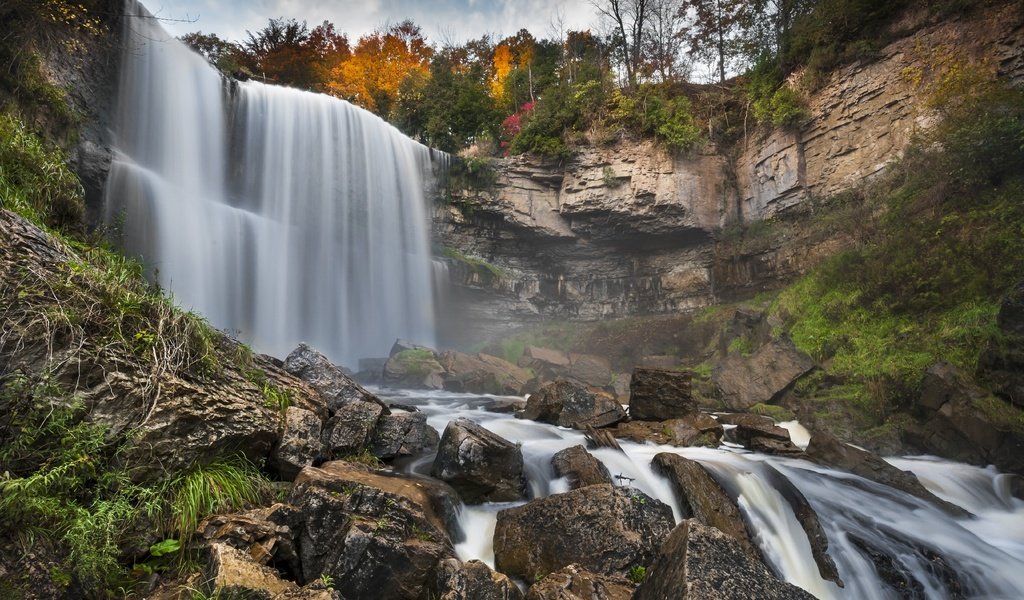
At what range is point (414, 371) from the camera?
14789 millimetres

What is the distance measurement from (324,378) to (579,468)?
3674 mm

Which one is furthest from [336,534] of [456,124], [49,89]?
[456,124]

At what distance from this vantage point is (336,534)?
305 cm

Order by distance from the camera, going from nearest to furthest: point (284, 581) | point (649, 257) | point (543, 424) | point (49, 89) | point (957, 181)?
1. point (284, 581)
2. point (49, 89)
3. point (543, 424)
4. point (957, 181)
5. point (649, 257)

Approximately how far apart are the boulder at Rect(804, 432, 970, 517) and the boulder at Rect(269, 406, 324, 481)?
7596 millimetres

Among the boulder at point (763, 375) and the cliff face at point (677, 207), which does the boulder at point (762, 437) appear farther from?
the cliff face at point (677, 207)

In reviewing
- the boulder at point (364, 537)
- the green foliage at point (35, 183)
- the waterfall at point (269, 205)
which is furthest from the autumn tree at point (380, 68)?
the boulder at point (364, 537)

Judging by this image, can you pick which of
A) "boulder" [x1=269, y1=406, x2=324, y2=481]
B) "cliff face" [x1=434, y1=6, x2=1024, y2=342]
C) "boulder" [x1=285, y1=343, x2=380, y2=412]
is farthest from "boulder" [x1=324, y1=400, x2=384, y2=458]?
"cliff face" [x1=434, y1=6, x2=1024, y2=342]

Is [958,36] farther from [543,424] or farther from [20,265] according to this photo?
[20,265]

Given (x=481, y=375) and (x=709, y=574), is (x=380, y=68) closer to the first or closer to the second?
(x=481, y=375)

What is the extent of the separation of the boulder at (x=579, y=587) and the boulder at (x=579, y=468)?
2.18 m

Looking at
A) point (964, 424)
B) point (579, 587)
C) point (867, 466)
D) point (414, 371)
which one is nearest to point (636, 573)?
point (579, 587)

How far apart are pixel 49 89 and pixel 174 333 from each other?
8073 millimetres

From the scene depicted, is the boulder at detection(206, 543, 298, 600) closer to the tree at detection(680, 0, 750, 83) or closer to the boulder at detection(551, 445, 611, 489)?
the boulder at detection(551, 445, 611, 489)
